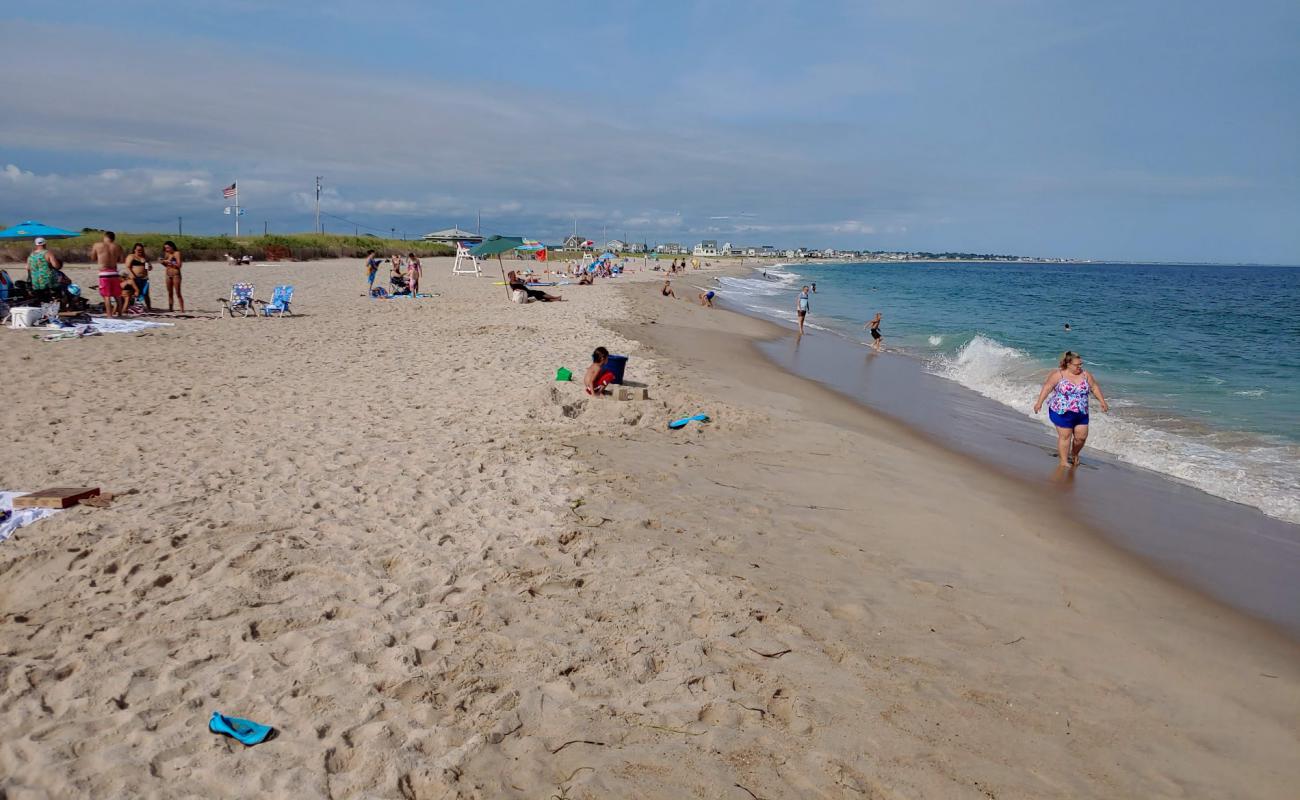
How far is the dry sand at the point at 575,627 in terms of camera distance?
113 inches

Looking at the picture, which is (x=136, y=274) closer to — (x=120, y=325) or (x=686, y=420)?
(x=120, y=325)

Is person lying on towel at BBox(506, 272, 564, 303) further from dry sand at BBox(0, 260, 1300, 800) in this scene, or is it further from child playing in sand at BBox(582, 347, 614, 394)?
dry sand at BBox(0, 260, 1300, 800)

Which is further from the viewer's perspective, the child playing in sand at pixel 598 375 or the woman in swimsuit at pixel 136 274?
the woman in swimsuit at pixel 136 274

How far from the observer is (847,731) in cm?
314

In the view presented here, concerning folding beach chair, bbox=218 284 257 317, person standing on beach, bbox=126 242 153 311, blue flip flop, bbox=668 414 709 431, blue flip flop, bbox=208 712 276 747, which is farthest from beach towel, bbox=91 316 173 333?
blue flip flop, bbox=208 712 276 747

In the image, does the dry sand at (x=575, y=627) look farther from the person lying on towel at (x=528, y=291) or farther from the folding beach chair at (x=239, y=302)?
the person lying on towel at (x=528, y=291)

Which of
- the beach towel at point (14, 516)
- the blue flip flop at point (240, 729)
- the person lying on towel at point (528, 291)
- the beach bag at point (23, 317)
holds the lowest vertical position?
the blue flip flop at point (240, 729)

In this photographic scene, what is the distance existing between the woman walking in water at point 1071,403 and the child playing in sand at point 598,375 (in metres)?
5.02

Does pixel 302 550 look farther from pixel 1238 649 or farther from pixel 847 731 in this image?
pixel 1238 649

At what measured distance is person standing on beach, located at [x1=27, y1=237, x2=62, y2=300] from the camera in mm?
12961

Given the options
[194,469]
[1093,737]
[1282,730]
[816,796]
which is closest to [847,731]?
[816,796]

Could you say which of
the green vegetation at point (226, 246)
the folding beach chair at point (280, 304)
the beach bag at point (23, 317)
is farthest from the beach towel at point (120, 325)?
the green vegetation at point (226, 246)

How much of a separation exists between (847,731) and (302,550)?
3.29 m

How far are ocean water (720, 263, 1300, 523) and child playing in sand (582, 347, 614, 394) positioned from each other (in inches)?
262
